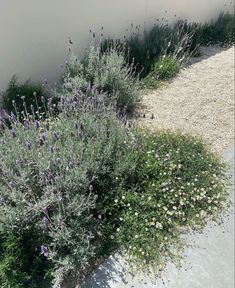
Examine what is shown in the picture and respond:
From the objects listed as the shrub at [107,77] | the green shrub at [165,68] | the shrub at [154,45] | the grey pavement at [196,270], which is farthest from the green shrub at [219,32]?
the grey pavement at [196,270]

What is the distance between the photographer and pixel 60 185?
3.29 meters

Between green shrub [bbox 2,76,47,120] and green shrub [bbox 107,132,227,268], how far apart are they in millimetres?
1566

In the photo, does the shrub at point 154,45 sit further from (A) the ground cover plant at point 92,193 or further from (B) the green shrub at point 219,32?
(A) the ground cover plant at point 92,193

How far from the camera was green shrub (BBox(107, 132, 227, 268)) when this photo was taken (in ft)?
11.7

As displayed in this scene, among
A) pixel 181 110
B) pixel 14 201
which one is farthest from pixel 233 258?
pixel 181 110

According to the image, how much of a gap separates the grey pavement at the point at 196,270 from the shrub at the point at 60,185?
21 centimetres

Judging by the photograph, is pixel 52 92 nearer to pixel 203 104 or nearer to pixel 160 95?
pixel 160 95

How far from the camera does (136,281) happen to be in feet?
10.9

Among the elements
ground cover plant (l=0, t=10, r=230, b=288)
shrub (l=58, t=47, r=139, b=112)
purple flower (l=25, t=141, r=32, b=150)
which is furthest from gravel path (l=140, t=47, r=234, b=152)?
purple flower (l=25, t=141, r=32, b=150)

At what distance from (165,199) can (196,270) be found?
0.73m

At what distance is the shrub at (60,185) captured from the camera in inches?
124

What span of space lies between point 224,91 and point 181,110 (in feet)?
3.89

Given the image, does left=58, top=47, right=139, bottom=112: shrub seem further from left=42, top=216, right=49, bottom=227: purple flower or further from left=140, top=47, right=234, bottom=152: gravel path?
left=42, top=216, right=49, bottom=227: purple flower

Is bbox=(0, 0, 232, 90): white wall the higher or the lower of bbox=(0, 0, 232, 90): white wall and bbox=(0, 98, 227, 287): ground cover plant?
the higher
